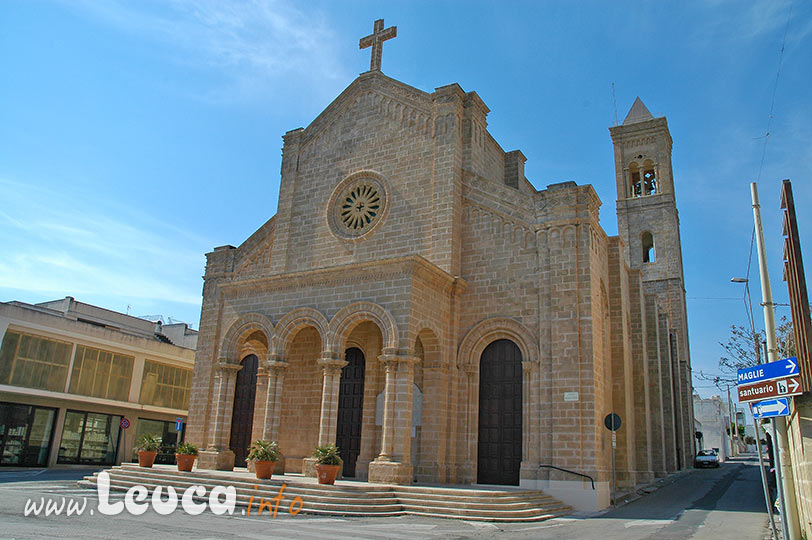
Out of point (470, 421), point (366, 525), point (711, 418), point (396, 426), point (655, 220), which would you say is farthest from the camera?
point (711, 418)

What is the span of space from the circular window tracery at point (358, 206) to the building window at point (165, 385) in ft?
55.4

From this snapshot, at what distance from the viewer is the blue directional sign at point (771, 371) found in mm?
9156

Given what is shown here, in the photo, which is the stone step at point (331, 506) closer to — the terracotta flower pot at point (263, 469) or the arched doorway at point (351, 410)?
the terracotta flower pot at point (263, 469)

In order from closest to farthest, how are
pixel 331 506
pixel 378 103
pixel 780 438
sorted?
pixel 780 438
pixel 331 506
pixel 378 103

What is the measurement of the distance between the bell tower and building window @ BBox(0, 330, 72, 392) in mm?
35736

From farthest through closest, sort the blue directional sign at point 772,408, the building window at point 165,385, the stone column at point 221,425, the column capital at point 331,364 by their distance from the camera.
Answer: the building window at point 165,385, the stone column at point 221,425, the column capital at point 331,364, the blue directional sign at point 772,408

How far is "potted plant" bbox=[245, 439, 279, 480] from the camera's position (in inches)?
677

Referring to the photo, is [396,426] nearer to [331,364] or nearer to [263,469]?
[331,364]

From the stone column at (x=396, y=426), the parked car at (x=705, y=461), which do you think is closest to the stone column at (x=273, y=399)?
the stone column at (x=396, y=426)

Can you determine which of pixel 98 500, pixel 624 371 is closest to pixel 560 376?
pixel 624 371

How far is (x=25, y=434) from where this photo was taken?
28562 millimetres

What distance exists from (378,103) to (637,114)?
33.2 meters

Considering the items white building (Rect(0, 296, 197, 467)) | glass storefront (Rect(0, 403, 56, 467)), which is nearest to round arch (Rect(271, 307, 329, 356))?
white building (Rect(0, 296, 197, 467))

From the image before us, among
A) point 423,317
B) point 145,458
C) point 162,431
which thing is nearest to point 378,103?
point 423,317
